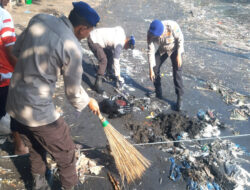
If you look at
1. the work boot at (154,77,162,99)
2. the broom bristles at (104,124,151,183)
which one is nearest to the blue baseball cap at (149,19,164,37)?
the work boot at (154,77,162,99)

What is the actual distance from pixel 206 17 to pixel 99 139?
1128cm

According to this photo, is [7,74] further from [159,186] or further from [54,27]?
[159,186]

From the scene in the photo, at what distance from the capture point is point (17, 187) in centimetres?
300

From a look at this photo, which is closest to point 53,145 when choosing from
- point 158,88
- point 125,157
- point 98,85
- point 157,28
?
point 125,157

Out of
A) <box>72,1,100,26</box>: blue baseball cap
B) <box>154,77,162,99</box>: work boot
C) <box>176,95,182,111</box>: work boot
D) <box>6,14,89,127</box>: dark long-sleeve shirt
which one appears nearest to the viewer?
→ <box>6,14,89,127</box>: dark long-sleeve shirt

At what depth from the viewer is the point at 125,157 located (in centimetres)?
305

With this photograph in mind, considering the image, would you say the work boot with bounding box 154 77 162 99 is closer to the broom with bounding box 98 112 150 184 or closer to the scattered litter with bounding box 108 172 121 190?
the broom with bounding box 98 112 150 184

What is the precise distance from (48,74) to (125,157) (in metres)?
1.59

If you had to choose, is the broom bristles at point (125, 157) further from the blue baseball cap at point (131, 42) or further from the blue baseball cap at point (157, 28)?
the blue baseball cap at point (131, 42)

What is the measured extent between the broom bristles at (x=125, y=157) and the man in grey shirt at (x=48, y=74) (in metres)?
0.66

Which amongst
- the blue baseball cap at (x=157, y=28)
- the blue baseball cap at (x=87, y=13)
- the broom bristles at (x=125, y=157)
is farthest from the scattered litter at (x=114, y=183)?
the blue baseball cap at (x=157, y=28)

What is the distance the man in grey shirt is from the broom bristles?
660mm

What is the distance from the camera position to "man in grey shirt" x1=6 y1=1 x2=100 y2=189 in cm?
195

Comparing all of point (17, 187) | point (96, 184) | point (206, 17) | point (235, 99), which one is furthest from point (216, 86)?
point (206, 17)
